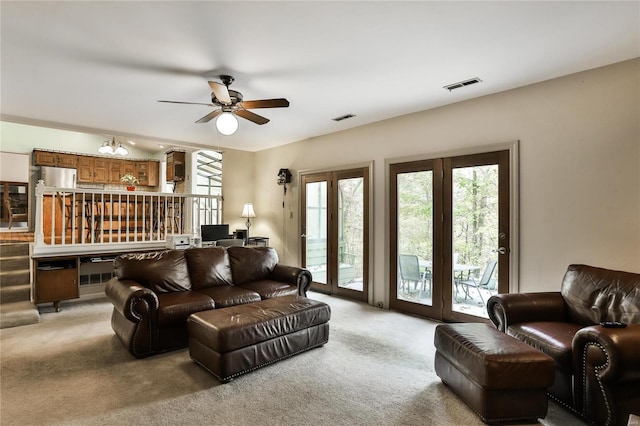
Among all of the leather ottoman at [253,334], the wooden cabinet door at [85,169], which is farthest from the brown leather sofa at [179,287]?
the wooden cabinet door at [85,169]

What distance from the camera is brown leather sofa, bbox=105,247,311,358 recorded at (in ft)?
9.79

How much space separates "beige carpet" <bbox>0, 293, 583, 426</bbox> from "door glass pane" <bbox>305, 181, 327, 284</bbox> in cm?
224

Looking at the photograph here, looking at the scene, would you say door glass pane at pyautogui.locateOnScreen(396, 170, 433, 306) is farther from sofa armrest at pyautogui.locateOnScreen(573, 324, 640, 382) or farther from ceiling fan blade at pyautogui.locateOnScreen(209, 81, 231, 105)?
ceiling fan blade at pyautogui.locateOnScreen(209, 81, 231, 105)

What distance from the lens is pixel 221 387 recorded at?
2496mm

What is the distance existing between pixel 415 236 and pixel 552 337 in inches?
86.1

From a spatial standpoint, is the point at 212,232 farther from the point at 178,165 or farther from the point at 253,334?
the point at 253,334

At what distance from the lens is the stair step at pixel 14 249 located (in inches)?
193

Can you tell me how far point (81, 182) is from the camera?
811cm

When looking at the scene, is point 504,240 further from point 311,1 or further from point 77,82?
point 77,82

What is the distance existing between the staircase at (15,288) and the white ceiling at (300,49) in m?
2.19

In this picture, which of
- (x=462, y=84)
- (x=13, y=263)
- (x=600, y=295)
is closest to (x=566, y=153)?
(x=462, y=84)

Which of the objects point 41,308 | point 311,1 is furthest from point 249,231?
point 311,1

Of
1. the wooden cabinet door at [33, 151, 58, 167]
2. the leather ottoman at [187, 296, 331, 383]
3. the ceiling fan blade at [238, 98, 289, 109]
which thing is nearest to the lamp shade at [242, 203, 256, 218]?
the ceiling fan blade at [238, 98, 289, 109]

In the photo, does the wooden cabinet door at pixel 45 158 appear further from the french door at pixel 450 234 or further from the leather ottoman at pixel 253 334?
the french door at pixel 450 234
